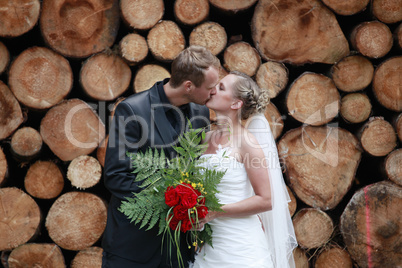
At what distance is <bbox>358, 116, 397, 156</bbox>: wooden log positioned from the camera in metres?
2.72

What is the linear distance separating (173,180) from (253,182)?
551mm

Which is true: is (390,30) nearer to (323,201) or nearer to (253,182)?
(323,201)

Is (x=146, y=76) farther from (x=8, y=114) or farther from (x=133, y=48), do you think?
(x=8, y=114)

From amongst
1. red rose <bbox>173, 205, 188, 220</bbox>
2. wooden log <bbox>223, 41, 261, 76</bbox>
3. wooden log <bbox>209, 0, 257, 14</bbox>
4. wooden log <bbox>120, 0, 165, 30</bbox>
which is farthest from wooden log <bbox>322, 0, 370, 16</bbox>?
red rose <bbox>173, 205, 188, 220</bbox>

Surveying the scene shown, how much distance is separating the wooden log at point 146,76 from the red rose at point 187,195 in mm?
1299

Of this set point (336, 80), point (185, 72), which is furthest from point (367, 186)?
point (185, 72)

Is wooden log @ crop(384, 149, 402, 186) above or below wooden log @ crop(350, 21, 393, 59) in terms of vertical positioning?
below

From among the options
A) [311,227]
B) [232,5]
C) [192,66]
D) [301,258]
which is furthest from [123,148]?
[301,258]

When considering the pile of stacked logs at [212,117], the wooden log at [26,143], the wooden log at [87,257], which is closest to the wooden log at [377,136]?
the pile of stacked logs at [212,117]

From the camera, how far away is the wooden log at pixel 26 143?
2.53m

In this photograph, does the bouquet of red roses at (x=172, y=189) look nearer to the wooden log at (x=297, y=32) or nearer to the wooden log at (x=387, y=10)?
the wooden log at (x=297, y=32)

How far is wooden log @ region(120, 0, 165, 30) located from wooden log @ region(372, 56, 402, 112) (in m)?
1.87

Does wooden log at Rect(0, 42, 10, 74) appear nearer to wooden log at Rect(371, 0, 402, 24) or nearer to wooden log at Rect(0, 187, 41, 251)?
wooden log at Rect(0, 187, 41, 251)

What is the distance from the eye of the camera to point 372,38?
8.77 ft
